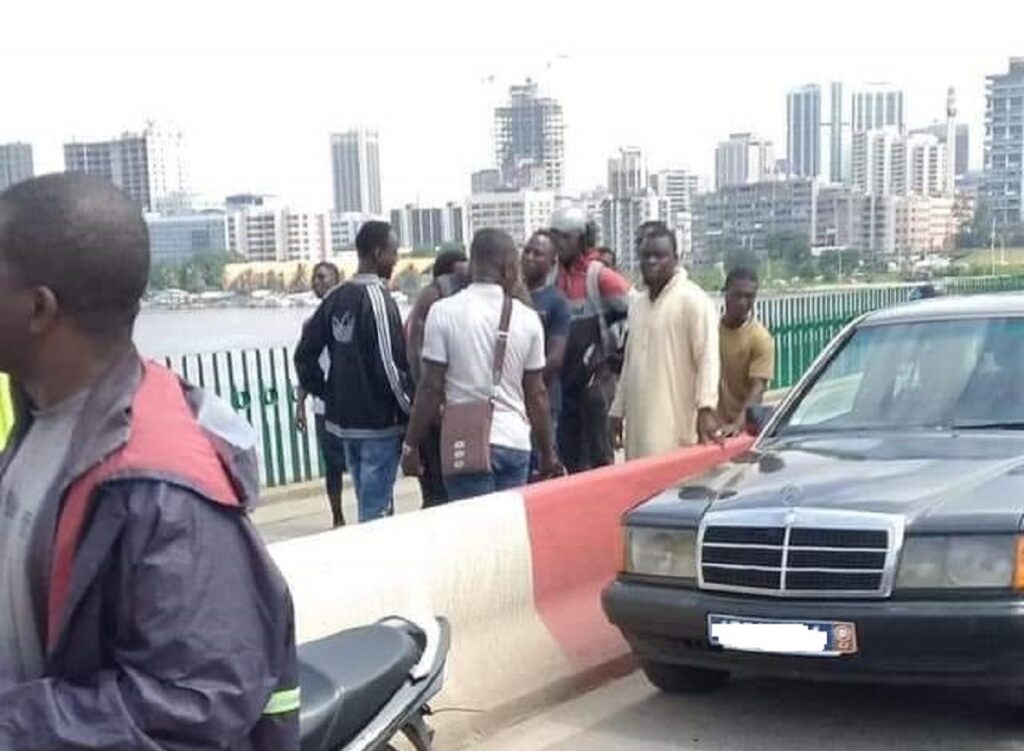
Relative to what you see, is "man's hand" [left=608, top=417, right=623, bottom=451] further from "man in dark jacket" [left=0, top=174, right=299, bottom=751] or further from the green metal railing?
"man in dark jacket" [left=0, top=174, right=299, bottom=751]

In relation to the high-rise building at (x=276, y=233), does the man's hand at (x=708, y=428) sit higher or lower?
lower

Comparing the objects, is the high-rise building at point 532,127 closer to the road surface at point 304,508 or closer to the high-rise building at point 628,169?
the high-rise building at point 628,169

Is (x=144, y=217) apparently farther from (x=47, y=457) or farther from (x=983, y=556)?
(x=983, y=556)

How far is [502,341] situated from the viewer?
21.0 feet

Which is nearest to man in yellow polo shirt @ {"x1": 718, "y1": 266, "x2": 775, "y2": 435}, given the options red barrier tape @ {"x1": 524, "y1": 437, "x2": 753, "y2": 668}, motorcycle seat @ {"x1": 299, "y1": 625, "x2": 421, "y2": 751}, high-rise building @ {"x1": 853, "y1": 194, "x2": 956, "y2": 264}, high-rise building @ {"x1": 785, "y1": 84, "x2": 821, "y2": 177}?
red barrier tape @ {"x1": 524, "y1": 437, "x2": 753, "y2": 668}

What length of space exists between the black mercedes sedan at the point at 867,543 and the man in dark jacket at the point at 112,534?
132 inches

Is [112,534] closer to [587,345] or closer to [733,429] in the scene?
[587,345]

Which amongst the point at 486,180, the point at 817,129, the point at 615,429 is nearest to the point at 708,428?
the point at 615,429

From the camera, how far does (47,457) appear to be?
189 centimetres

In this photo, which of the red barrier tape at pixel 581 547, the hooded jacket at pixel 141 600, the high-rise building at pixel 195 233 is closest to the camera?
the hooded jacket at pixel 141 600

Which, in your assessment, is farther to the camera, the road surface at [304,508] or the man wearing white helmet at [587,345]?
the road surface at [304,508]

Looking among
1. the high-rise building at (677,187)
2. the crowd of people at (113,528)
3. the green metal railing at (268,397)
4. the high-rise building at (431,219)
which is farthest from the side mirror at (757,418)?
the high-rise building at (677,187)

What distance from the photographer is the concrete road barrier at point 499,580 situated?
4.66m

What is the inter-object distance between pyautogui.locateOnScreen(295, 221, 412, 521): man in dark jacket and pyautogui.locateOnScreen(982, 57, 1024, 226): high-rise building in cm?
3123
